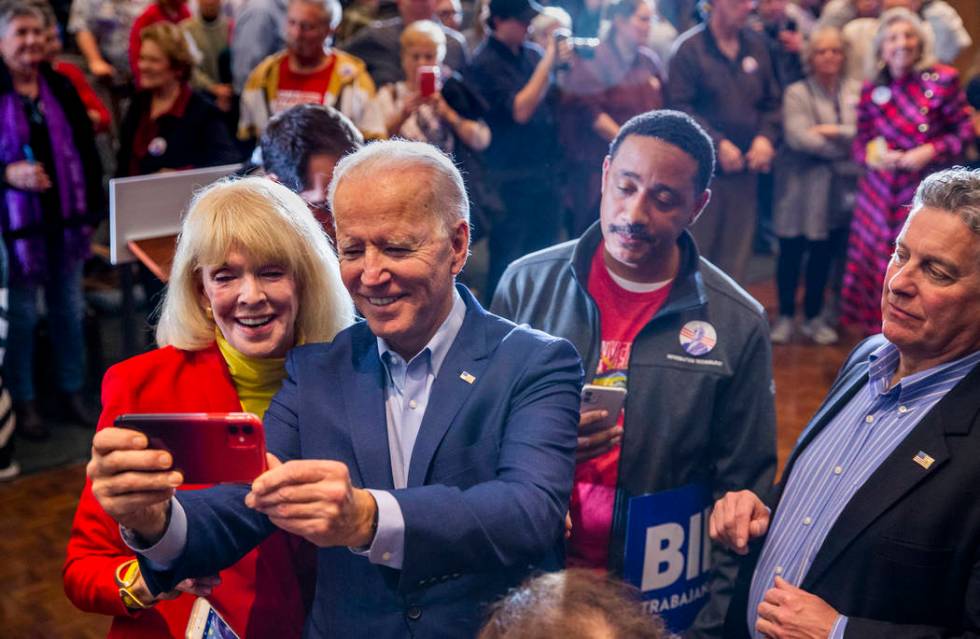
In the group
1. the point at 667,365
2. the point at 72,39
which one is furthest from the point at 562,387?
the point at 72,39

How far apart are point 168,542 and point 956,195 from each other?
1.50 m

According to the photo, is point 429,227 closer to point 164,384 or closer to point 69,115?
point 164,384

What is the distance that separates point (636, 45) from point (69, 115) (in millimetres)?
2891

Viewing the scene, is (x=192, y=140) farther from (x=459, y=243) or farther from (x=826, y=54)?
(x=826, y=54)

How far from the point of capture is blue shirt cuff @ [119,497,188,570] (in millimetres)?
1528

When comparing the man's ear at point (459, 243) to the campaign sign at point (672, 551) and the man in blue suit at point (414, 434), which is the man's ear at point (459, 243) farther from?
the campaign sign at point (672, 551)

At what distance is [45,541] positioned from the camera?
3.99 metres

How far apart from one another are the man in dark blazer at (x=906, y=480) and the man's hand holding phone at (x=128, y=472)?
1108mm

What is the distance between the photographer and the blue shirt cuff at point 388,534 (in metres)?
1.46

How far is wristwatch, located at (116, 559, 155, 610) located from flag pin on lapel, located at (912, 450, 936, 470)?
138 centimetres

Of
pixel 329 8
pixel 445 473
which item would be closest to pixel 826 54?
pixel 329 8

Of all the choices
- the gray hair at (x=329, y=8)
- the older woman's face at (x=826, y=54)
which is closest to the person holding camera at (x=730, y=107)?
the older woman's face at (x=826, y=54)

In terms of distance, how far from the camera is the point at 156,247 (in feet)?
11.3

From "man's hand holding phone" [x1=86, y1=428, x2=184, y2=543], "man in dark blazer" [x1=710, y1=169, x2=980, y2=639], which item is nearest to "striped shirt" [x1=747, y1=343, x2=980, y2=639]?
"man in dark blazer" [x1=710, y1=169, x2=980, y2=639]
